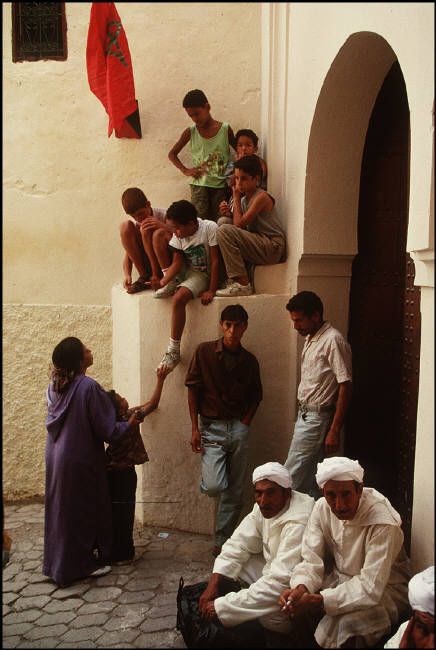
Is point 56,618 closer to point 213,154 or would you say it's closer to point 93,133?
point 213,154

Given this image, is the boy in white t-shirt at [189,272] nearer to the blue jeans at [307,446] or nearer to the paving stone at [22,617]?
the blue jeans at [307,446]

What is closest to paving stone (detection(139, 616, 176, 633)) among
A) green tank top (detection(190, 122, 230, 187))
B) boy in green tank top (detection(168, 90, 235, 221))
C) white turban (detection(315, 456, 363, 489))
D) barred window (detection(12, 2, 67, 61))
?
white turban (detection(315, 456, 363, 489))

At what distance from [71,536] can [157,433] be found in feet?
3.77

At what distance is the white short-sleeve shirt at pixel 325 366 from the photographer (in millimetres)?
4113

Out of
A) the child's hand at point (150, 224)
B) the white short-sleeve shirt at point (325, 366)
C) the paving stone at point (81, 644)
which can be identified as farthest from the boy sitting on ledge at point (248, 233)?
the paving stone at point (81, 644)

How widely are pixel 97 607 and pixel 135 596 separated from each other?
0.26m

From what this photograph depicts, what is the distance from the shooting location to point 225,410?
461 cm

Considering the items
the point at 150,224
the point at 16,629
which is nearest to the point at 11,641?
the point at 16,629

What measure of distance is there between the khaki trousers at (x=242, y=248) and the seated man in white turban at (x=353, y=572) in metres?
2.17

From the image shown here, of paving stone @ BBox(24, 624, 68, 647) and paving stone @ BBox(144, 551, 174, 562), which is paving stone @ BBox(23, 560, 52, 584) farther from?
paving stone @ BBox(144, 551, 174, 562)

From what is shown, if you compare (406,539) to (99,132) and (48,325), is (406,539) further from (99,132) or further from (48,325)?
(99,132)

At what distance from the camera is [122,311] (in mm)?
5559

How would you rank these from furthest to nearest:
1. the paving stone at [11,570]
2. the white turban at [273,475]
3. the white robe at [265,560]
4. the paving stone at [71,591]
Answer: the paving stone at [11,570], the paving stone at [71,591], the white turban at [273,475], the white robe at [265,560]

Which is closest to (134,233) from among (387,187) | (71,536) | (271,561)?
(387,187)
